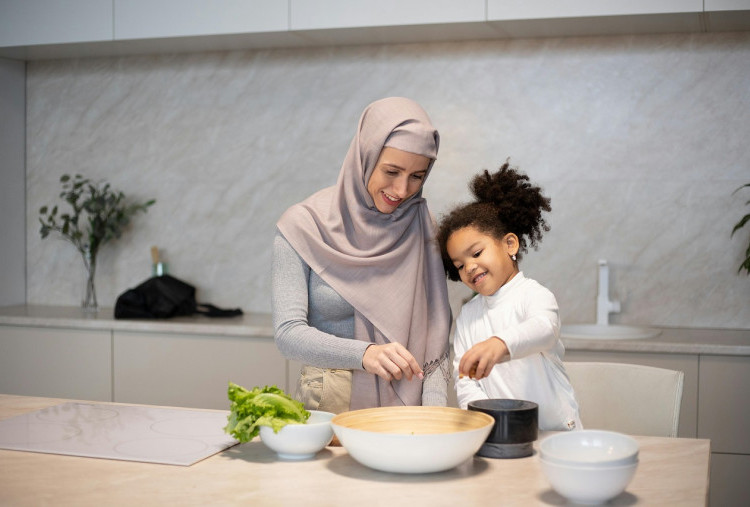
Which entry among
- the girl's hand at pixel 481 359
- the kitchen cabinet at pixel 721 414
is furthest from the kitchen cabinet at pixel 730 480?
the girl's hand at pixel 481 359

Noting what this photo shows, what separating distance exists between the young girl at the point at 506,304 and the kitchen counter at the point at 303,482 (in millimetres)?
264

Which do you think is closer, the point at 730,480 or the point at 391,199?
the point at 391,199

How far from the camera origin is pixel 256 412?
1.46m

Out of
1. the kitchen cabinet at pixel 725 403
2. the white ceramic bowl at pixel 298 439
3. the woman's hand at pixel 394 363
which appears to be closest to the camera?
the white ceramic bowl at pixel 298 439

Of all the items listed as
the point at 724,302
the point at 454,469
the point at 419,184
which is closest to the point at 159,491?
the point at 454,469

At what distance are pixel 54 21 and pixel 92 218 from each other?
84 cm

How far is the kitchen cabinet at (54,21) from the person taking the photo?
11.1 feet

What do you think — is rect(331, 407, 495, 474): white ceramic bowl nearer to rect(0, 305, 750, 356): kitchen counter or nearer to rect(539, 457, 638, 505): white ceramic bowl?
rect(539, 457, 638, 505): white ceramic bowl

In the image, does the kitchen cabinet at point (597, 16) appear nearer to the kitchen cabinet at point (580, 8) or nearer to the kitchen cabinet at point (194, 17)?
the kitchen cabinet at point (580, 8)

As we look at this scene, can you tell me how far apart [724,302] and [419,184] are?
170 centimetres

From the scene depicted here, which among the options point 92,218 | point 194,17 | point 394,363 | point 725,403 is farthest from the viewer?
point 92,218

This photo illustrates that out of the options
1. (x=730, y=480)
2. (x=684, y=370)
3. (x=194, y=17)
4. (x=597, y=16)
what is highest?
(x=194, y=17)

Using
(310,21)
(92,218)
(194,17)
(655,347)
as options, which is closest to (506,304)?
(655,347)

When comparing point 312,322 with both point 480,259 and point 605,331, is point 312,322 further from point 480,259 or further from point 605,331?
point 605,331
